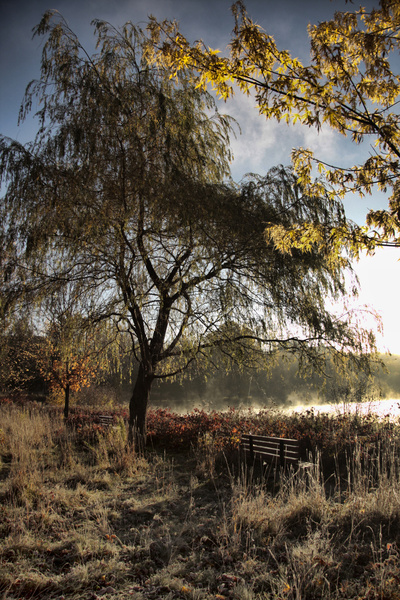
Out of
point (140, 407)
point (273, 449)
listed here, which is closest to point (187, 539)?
point (273, 449)

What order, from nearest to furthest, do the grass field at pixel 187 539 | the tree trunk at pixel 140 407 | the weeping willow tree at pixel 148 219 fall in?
1. the grass field at pixel 187 539
2. the weeping willow tree at pixel 148 219
3. the tree trunk at pixel 140 407

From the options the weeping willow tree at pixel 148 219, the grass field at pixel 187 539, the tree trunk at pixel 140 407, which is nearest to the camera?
the grass field at pixel 187 539

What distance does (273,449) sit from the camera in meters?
6.02

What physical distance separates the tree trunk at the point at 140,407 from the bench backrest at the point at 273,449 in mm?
2122

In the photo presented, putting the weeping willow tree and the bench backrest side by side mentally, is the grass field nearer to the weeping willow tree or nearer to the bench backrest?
the bench backrest

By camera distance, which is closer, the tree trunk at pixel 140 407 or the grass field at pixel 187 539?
the grass field at pixel 187 539

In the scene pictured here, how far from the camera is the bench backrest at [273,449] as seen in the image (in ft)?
18.8

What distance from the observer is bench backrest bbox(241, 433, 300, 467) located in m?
5.72

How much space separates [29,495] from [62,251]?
11.0 ft

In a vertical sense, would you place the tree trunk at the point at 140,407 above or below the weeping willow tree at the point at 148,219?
below

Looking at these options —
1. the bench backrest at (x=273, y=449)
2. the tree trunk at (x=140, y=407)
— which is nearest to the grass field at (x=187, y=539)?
the bench backrest at (x=273, y=449)

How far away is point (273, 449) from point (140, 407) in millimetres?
2874

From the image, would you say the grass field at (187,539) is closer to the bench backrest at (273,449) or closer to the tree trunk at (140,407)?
the bench backrest at (273,449)

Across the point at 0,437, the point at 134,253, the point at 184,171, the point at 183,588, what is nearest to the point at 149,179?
the point at 184,171
